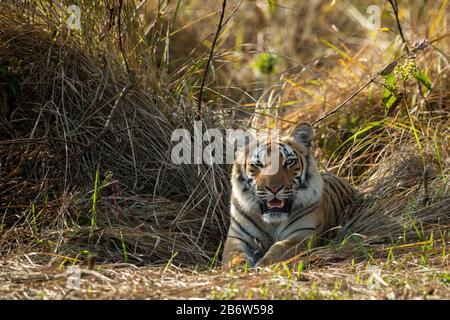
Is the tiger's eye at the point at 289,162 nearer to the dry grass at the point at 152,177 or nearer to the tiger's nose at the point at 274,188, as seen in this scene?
the tiger's nose at the point at 274,188

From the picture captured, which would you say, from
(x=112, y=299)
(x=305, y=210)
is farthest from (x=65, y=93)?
(x=112, y=299)

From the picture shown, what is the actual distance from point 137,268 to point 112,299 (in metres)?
0.79

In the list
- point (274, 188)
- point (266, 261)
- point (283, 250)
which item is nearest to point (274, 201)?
point (274, 188)

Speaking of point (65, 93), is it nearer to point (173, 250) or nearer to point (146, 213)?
point (146, 213)

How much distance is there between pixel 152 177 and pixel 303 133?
114 centimetres

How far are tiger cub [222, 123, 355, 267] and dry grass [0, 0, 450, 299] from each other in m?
0.21

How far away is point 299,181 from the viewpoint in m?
5.96

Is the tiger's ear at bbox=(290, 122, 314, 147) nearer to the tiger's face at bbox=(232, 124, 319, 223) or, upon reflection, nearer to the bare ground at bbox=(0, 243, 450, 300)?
the tiger's face at bbox=(232, 124, 319, 223)

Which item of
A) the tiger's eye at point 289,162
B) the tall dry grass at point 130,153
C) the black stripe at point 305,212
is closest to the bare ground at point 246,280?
the tall dry grass at point 130,153

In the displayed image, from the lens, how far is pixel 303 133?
6.19 meters

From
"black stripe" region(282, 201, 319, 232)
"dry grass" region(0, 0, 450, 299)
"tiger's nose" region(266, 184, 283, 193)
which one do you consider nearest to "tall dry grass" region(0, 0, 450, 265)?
"dry grass" region(0, 0, 450, 299)

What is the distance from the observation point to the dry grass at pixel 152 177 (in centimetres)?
493

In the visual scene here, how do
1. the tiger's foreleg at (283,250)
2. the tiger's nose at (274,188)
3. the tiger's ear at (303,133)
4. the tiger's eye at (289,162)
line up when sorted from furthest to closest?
the tiger's ear at (303,133), the tiger's eye at (289,162), the tiger's nose at (274,188), the tiger's foreleg at (283,250)
